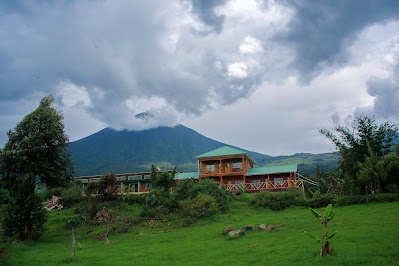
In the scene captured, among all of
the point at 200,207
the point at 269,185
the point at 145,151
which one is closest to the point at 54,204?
the point at 200,207

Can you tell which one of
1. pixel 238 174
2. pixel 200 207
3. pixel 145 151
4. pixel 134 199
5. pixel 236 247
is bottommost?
pixel 236 247

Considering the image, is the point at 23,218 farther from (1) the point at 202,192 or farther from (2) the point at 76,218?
(1) the point at 202,192

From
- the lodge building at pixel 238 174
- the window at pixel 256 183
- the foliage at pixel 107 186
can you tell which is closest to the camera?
the foliage at pixel 107 186

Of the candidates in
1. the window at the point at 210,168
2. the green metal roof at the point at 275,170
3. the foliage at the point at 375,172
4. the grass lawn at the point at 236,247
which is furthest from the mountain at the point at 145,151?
the grass lawn at the point at 236,247

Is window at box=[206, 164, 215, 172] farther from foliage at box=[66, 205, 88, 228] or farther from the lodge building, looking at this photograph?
foliage at box=[66, 205, 88, 228]

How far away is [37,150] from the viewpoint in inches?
874

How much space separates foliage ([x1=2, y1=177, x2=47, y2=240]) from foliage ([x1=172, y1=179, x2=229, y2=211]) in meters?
10.1

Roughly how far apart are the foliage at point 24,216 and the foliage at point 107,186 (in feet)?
27.6

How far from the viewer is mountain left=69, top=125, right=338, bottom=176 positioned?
108 meters

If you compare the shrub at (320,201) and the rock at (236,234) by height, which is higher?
the shrub at (320,201)

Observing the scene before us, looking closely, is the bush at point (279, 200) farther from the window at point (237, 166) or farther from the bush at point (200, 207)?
the window at point (237, 166)

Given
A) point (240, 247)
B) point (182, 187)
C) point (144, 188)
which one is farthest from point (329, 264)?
point (144, 188)

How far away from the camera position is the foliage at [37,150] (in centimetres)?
2188

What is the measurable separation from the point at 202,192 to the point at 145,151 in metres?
112
